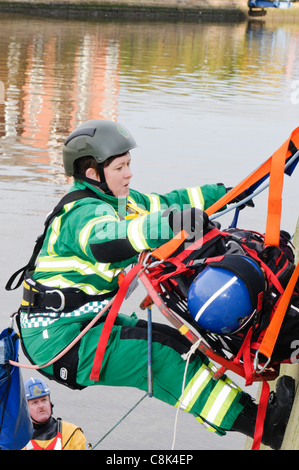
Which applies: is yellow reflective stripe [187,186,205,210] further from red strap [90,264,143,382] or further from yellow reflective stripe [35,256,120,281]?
red strap [90,264,143,382]

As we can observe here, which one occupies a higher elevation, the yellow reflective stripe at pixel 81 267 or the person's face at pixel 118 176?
the person's face at pixel 118 176

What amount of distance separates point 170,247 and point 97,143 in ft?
2.69

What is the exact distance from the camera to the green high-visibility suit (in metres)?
2.89

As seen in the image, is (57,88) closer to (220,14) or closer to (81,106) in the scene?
(81,106)

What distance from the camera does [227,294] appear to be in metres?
2.70

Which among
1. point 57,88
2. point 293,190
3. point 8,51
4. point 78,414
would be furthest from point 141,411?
point 8,51

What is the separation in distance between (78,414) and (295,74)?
76.8 feet

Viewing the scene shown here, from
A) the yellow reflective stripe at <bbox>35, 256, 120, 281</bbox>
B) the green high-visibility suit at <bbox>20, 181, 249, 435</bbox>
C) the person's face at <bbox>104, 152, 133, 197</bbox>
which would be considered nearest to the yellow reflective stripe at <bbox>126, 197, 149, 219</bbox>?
the person's face at <bbox>104, 152, 133, 197</bbox>

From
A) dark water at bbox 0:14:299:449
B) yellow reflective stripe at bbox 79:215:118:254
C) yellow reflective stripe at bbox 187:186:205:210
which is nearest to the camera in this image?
yellow reflective stripe at bbox 79:215:118:254

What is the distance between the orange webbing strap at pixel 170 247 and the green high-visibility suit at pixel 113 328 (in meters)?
0.04

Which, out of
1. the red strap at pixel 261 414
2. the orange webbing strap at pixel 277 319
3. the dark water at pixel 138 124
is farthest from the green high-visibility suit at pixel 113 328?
the dark water at pixel 138 124

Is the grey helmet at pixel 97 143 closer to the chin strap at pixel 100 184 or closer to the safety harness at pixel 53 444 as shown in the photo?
the chin strap at pixel 100 184

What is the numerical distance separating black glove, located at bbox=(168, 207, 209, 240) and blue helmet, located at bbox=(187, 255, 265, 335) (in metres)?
0.18

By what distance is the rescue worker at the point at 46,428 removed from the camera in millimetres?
4433
